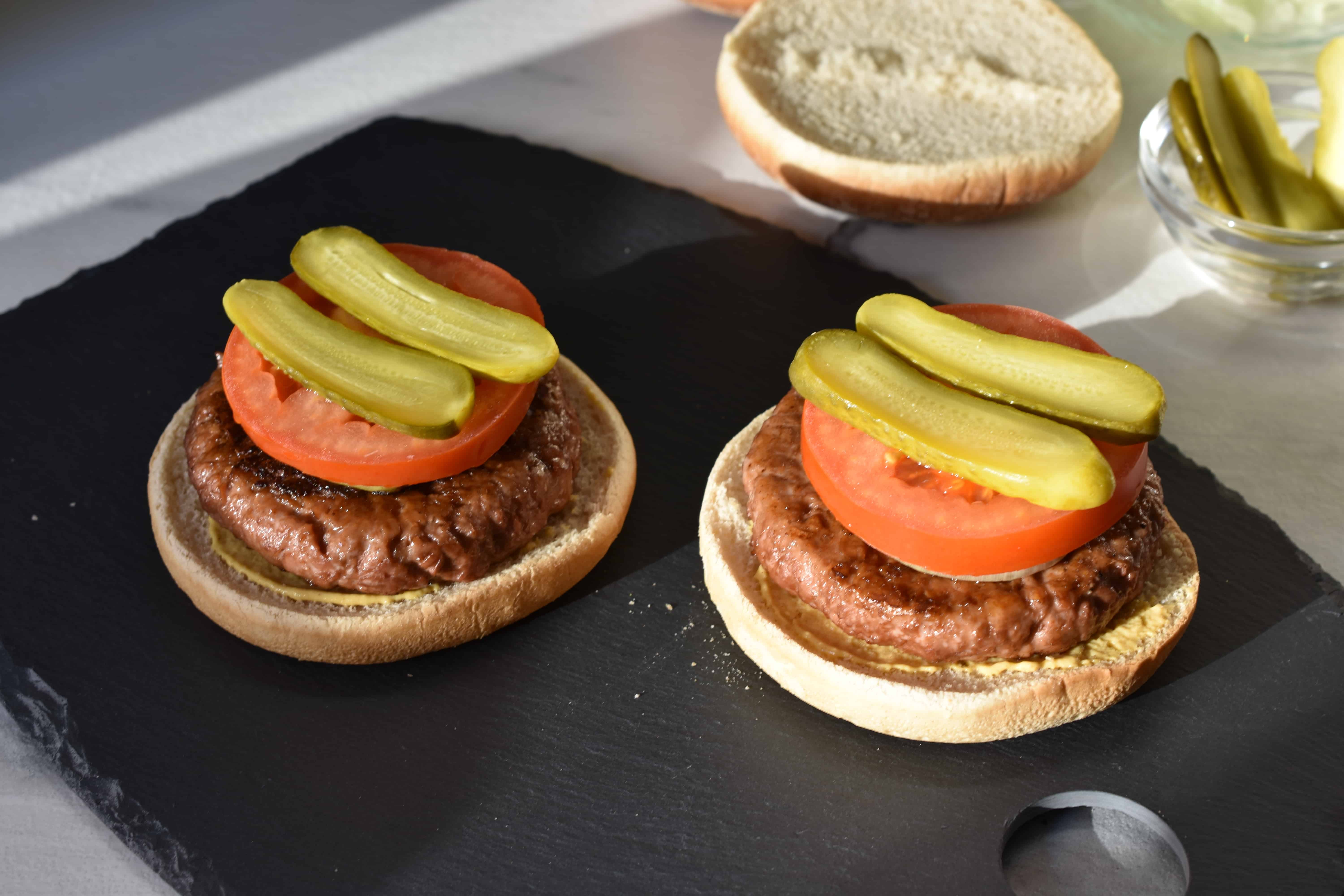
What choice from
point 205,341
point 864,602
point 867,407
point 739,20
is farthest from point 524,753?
point 739,20

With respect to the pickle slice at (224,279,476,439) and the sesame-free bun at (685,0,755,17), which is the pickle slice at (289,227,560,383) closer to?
the pickle slice at (224,279,476,439)

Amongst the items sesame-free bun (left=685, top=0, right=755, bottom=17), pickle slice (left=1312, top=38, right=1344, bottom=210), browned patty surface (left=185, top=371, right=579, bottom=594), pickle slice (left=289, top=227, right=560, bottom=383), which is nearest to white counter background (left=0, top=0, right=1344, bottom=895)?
sesame-free bun (left=685, top=0, right=755, bottom=17)

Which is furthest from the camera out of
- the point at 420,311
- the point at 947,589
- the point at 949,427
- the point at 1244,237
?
the point at 1244,237

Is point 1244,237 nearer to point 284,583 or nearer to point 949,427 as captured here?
point 949,427

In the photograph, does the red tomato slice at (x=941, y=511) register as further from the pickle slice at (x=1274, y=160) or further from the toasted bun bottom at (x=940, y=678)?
the pickle slice at (x=1274, y=160)

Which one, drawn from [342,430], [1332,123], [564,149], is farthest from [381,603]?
[1332,123]

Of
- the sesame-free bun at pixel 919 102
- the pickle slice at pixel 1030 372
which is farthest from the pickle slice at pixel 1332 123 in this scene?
the pickle slice at pixel 1030 372
